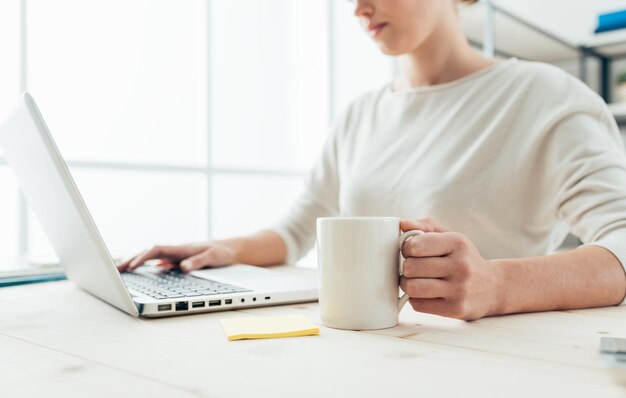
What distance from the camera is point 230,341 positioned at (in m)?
0.52

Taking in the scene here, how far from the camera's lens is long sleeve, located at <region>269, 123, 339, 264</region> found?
1.30 meters

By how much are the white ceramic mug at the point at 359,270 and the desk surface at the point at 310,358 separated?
2 cm

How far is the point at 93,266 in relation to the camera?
0.68 meters

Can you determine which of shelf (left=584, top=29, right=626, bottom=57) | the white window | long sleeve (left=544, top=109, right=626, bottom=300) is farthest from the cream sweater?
shelf (left=584, top=29, right=626, bottom=57)

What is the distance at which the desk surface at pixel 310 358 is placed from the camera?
15.2 inches

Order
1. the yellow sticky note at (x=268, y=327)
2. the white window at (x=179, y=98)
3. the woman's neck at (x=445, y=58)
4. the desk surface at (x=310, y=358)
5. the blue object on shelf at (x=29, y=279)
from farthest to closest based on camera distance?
1. the white window at (x=179, y=98)
2. the woman's neck at (x=445, y=58)
3. the blue object on shelf at (x=29, y=279)
4. the yellow sticky note at (x=268, y=327)
5. the desk surface at (x=310, y=358)

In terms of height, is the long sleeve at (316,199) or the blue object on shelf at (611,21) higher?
the blue object on shelf at (611,21)

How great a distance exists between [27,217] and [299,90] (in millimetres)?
1641

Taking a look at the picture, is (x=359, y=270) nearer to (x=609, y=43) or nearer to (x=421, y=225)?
(x=421, y=225)

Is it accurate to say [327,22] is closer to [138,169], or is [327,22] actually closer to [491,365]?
[138,169]

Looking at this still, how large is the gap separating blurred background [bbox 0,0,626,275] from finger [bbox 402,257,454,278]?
4.56 ft

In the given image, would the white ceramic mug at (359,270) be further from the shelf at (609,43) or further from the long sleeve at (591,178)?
the shelf at (609,43)

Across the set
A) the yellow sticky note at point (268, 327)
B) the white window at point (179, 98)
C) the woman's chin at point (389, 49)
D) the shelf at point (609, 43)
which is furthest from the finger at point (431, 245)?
the shelf at point (609, 43)

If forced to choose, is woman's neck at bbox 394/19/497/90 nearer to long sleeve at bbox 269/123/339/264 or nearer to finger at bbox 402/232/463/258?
long sleeve at bbox 269/123/339/264
